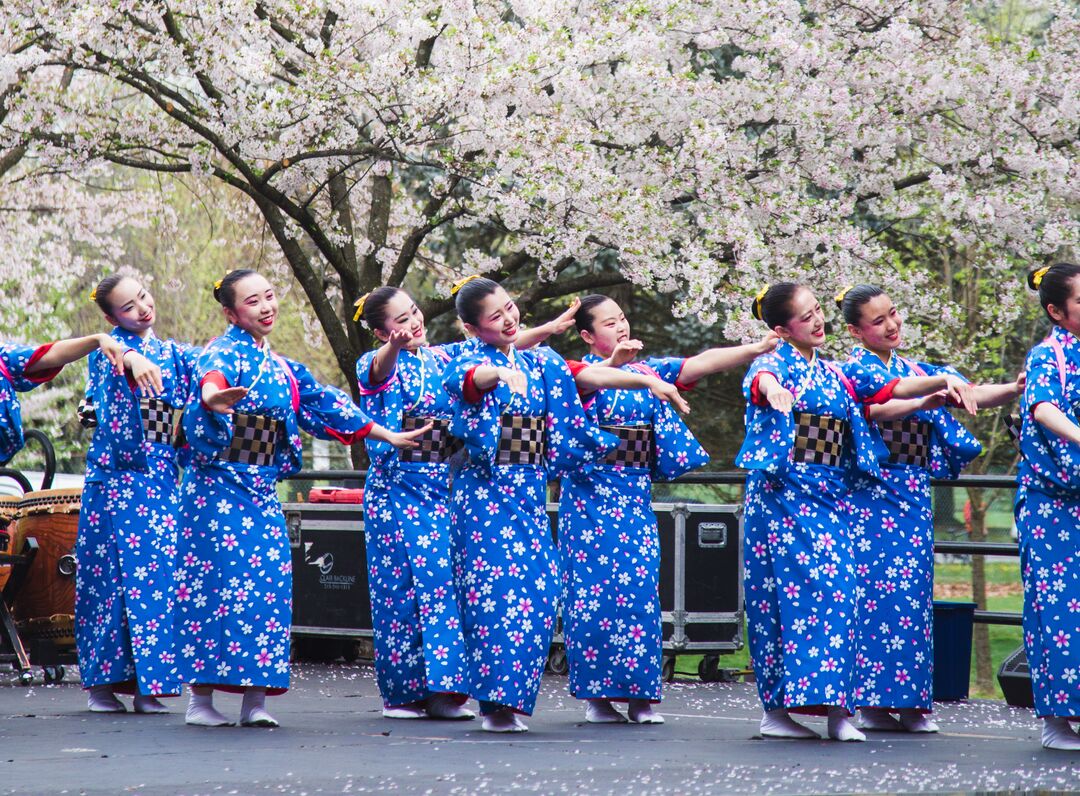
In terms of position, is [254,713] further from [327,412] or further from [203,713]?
[327,412]

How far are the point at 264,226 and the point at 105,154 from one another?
3363mm

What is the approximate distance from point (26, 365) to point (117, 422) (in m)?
0.45

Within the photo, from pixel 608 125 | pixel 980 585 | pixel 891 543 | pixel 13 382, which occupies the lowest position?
pixel 980 585

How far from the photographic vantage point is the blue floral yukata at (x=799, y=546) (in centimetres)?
541

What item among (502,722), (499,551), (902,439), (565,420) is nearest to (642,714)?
(502,722)

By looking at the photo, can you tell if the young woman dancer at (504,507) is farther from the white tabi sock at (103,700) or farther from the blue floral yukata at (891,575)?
the white tabi sock at (103,700)

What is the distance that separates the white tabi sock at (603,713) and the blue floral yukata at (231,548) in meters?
1.24

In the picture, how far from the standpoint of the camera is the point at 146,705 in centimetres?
639

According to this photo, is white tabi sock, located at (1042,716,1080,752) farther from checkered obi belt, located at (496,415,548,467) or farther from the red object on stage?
the red object on stage

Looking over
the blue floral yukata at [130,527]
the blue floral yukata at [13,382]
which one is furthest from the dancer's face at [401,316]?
the blue floral yukata at [13,382]

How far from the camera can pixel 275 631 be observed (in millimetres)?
5734

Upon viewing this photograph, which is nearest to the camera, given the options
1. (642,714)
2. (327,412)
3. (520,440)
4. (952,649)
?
(520,440)

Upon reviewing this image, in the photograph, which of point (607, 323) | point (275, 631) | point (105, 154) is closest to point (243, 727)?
point (275, 631)

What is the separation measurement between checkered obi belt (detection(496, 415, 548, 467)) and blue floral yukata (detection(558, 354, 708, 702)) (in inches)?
15.7
